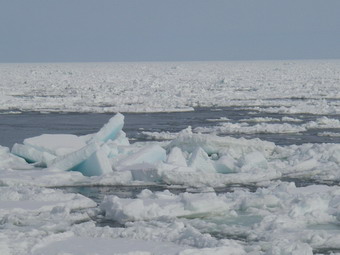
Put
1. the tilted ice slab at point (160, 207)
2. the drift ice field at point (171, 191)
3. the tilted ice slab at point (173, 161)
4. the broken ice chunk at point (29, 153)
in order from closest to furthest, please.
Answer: the drift ice field at point (171, 191)
the tilted ice slab at point (160, 207)
the tilted ice slab at point (173, 161)
the broken ice chunk at point (29, 153)

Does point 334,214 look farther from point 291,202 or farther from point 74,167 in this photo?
point 74,167

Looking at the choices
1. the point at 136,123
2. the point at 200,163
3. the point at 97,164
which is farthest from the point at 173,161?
the point at 136,123

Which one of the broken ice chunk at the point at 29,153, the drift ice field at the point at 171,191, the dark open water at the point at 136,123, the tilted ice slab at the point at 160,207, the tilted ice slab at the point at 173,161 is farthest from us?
the dark open water at the point at 136,123

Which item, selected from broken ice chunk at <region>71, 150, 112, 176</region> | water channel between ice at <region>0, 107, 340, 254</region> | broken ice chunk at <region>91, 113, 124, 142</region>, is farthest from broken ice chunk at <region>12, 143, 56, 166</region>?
water channel between ice at <region>0, 107, 340, 254</region>

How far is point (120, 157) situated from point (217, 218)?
136 inches

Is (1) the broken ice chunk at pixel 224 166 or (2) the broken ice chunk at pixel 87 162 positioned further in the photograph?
(1) the broken ice chunk at pixel 224 166

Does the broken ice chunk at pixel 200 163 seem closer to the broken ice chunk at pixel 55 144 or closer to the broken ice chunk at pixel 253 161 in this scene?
the broken ice chunk at pixel 253 161

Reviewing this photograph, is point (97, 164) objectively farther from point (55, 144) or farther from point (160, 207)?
point (160, 207)

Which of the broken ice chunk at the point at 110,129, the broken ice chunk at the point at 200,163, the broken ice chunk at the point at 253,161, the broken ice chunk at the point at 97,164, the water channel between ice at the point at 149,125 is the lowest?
the broken ice chunk at the point at 97,164

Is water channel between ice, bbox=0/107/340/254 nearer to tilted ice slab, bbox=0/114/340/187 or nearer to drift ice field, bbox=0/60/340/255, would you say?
drift ice field, bbox=0/60/340/255

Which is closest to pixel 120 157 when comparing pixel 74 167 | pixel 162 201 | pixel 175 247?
pixel 74 167

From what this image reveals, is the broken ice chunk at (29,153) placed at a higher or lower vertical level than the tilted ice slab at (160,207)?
higher

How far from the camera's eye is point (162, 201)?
7164 millimetres

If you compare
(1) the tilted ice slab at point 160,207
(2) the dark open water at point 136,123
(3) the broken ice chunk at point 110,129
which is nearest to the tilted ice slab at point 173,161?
(3) the broken ice chunk at point 110,129
